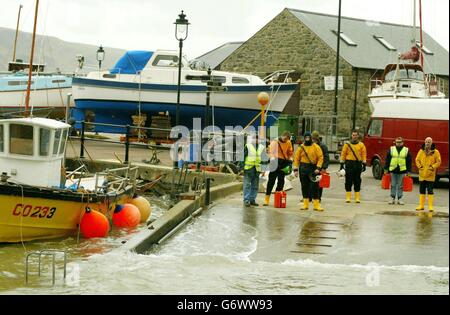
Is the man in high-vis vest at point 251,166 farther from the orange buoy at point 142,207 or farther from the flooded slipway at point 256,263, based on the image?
the orange buoy at point 142,207

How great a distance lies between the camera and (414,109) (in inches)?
939

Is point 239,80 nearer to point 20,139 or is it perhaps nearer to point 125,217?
point 125,217

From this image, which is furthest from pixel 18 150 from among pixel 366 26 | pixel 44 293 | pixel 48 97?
pixel 366 26

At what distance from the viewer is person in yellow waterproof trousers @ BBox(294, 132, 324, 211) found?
58.2 ft

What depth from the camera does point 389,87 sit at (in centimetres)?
3516

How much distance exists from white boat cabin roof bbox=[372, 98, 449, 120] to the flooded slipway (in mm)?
6898

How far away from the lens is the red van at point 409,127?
905 inches

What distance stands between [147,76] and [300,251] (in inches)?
891

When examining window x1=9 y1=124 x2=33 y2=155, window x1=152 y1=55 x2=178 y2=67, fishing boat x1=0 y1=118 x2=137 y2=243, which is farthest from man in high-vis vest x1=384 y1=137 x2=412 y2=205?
window x1=152 y1=55 x2=178 y2=67

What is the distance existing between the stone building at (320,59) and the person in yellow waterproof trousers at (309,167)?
20.9 meters

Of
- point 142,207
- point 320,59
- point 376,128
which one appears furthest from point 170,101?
point 142,207

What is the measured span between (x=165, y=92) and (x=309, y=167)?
702 inches

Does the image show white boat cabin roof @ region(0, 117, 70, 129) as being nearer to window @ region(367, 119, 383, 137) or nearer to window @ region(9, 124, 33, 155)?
window @ region(9, 124, 33, 155)

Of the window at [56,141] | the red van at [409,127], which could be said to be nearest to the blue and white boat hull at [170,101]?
the red van at [409,127]
